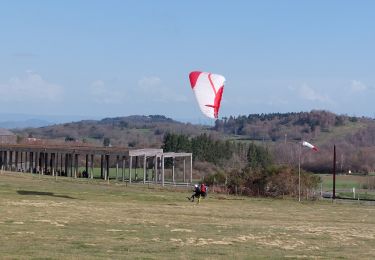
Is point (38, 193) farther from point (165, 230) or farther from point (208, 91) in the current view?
point (165, 230)

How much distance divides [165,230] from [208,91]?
1164 centimetres

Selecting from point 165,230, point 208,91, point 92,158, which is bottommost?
point 165,230

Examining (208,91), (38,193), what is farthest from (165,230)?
(38,193)

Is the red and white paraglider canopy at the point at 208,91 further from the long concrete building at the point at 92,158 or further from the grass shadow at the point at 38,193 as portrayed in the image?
the long concrete building at the point at 92,158

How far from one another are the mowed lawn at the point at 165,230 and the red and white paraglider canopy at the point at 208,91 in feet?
17.4

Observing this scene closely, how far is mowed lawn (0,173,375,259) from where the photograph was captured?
1969 centimetres

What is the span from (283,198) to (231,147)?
237 ft

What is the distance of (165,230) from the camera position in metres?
25.5

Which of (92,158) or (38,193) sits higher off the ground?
(92,158)

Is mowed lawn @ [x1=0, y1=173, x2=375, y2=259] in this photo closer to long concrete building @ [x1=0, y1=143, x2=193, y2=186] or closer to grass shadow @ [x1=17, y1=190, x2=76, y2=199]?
grass shadow @ [x1=17, y1=190, x2=76, y2=199]

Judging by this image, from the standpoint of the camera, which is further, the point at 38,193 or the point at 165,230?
the point at 38,193

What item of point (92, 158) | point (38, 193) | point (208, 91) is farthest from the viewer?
point (92, 158)

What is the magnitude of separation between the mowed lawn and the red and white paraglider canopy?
5292 mm

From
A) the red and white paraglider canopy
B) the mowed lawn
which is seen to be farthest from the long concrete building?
the red and white paraglider canopy
